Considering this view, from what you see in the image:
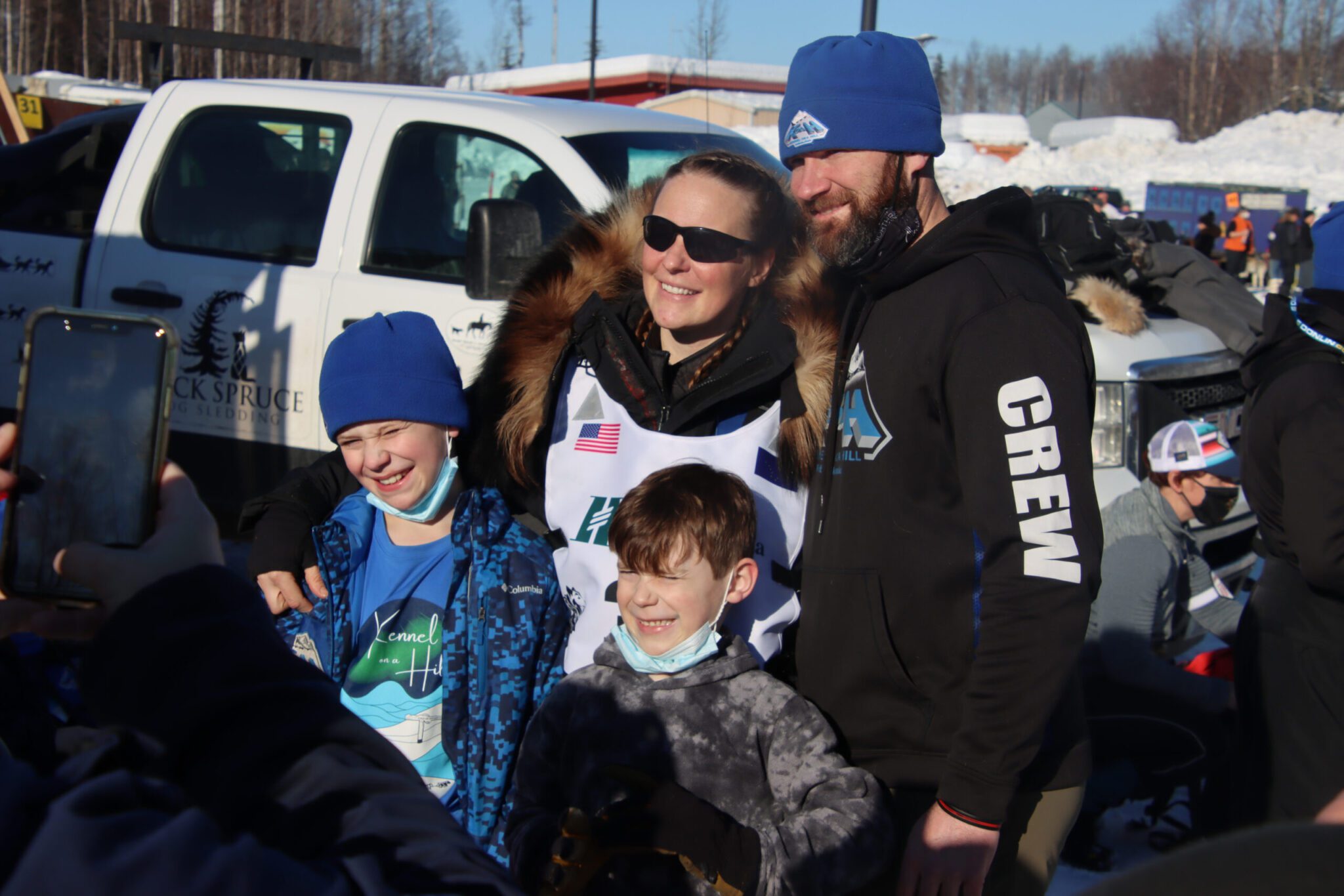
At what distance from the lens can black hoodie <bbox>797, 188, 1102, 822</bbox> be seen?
1653 millimetres

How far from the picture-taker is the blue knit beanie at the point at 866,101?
6.27 feet

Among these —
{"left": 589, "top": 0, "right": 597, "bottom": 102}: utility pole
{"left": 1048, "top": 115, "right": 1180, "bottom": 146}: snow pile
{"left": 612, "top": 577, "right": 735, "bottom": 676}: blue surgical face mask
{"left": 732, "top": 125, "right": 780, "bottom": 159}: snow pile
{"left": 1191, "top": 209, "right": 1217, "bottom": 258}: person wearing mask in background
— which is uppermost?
{"left": 1048, "top": 115, "right": 1180, "bottom": 146}: snow pile

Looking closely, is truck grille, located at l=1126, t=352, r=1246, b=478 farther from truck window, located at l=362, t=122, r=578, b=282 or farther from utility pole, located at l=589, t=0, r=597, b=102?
utility pole, located at l=589, t=0, r=597, b=102

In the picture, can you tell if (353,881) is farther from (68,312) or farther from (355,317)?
(355,317)

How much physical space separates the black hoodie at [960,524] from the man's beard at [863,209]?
0.18 ft

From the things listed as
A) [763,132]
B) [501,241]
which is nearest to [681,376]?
[501,241]

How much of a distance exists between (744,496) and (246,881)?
1355 mm

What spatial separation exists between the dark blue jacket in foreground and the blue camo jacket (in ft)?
3.92

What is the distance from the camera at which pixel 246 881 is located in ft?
2.40

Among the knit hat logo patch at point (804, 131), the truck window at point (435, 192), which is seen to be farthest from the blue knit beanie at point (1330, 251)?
the truck window at point (435, 192)

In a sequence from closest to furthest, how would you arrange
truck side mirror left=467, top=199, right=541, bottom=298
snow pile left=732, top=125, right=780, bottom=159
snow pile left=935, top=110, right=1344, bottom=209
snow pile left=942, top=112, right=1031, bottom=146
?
truck side mirror left=467, top=199, right=541, bottom=298 < snow pile left=732, top=125, right=780, bottom=159 < snow pile left=935, top=110, right=1344, bottom=209 < snow pile left=942, top=112, right=1031, bottom=146

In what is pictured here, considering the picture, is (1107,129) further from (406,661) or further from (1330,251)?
(406,661)

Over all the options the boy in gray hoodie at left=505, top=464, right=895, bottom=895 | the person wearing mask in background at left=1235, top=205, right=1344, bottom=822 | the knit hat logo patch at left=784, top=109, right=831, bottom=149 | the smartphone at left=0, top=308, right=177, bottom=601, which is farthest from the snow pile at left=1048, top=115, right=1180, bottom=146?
the smartphone at left=0, top=308, right=177, bottom=601

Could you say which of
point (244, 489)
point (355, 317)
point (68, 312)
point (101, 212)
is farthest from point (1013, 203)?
point (101, 212)
